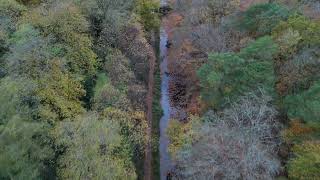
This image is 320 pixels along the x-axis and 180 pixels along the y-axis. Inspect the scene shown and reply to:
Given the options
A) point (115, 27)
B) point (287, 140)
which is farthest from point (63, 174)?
point (115, 27)

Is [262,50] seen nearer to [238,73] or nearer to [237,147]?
[238,73]

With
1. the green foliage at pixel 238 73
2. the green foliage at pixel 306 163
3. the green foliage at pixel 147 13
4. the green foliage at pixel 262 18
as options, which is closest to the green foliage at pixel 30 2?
the green foliage at pixel 147 13

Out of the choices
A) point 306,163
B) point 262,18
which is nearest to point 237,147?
point 306,163

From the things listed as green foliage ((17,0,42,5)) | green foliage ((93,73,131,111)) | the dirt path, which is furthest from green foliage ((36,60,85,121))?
green foliage ((17,0,42,5))

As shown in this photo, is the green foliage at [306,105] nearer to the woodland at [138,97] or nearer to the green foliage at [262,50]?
the woodland at [138,97]

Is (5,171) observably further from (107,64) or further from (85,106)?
(107,64)

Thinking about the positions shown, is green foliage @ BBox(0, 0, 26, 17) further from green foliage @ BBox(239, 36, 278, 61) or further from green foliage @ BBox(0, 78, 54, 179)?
green foliage @ BBox(239, 36, 278, 61)
